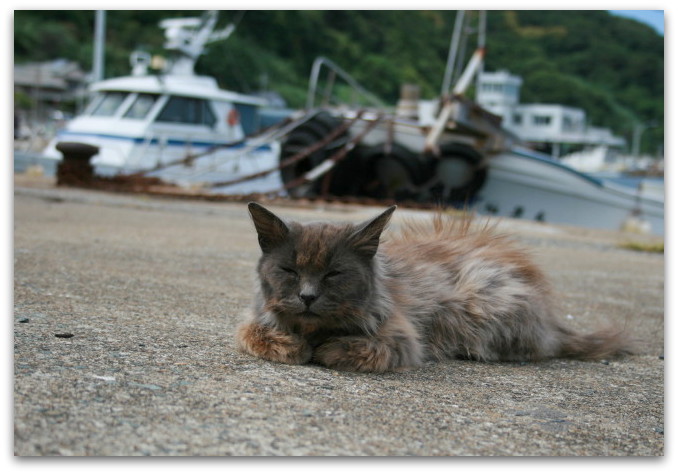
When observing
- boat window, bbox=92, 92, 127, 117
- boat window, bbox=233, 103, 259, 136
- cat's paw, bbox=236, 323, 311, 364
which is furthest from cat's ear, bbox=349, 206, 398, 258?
boat window, bbox=233, 103, 259, 136

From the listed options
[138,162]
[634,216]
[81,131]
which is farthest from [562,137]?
[81,131]

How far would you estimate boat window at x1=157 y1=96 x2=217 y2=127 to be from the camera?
18.5 m

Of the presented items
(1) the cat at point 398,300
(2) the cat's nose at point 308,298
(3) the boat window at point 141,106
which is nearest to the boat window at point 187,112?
(3) the boat window at point 141,106

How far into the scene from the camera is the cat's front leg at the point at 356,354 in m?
3.31

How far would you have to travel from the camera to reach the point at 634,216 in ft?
59.7

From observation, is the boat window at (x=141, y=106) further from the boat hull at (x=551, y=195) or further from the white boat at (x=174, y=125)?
the boat hull at (x=551, y=195)

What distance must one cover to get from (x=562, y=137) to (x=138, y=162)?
10.4 metres

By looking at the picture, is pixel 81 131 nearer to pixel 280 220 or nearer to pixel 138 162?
pixel 138 162

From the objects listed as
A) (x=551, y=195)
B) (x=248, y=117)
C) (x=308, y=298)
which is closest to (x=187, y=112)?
(x=248, y=117)

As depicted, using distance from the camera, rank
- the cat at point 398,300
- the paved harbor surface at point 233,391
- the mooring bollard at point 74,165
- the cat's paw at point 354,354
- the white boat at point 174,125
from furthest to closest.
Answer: the white boat at point 174,125, the mooring bollard at point 74,165, the cat's paw at point 354,354, the cat at point 398,300, the paved harbor surface at point 233,391

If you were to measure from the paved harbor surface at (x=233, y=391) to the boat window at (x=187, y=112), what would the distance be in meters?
13.1

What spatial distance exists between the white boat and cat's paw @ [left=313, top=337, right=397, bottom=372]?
45.2 feet

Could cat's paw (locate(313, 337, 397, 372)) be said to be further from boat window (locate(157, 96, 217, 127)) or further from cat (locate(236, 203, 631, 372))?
boat window (locate(157, 96, 217, 127))

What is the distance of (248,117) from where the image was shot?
2086 cm
